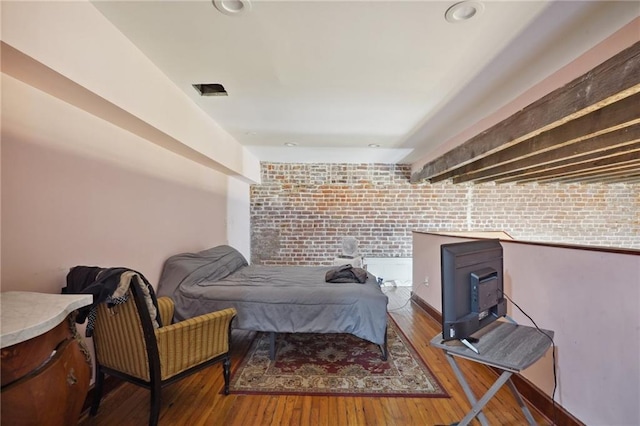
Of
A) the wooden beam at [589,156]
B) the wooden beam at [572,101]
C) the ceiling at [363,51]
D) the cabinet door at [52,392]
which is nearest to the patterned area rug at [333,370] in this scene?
the cabinet door at [52,392]

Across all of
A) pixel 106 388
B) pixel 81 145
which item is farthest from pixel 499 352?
pixel 81 145

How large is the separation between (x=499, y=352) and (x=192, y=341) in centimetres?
176

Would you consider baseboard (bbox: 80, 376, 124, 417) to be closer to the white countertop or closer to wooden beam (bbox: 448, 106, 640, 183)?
the white countertop

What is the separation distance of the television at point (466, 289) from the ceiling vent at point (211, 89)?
2.24m

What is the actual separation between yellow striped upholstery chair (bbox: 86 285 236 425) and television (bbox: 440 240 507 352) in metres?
1.47

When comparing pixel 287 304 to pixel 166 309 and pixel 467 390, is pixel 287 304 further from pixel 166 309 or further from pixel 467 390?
pixel 467 390

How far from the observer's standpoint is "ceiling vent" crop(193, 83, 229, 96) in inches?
97.7

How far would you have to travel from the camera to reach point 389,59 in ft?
6.38

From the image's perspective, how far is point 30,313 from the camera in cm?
110

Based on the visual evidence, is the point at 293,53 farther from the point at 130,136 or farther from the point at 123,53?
the point at 130,136

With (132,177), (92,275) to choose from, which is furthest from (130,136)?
(92,275)

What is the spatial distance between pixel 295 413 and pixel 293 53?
2379mm

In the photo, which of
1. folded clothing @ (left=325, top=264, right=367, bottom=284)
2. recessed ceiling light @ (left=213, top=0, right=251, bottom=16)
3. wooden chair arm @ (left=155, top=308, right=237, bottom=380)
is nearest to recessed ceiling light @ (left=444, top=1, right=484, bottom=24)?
recessed ceiling light @ (left=213, top=0, right=251, bottom=16)

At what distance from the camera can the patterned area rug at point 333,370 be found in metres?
2.09
